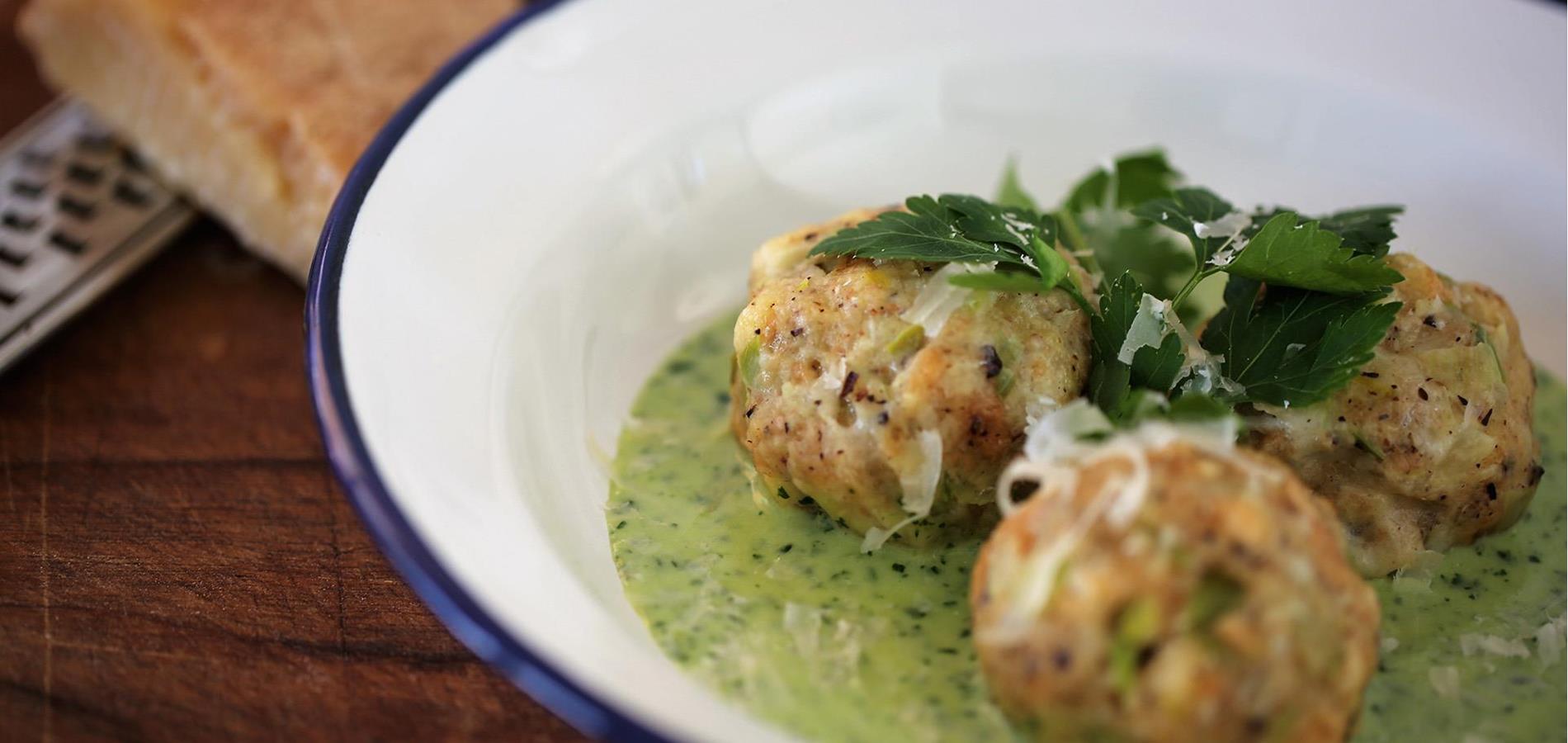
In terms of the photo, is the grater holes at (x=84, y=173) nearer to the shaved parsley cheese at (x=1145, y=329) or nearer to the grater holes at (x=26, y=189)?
the grater holes at (x=26, y=189)

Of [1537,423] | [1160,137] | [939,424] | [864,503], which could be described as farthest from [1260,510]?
[1160,137]

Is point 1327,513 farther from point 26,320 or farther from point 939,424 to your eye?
point 26,320

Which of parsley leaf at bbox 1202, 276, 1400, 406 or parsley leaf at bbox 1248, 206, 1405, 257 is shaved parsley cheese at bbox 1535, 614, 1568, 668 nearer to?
parsley leaf at bbox 1202, 276, 1400, 406

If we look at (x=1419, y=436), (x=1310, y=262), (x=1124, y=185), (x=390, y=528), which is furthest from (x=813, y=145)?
(x=390, y=528)

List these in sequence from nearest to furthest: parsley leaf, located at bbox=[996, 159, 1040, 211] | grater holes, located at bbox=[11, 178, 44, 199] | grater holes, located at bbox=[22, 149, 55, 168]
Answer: parsley leaf, located at bbox=[996, 159, 1040, 211]
grater holes, located at bbox=[11, 178, 44, 199]
grater holes, located at bbox=[22, 149, 55, 168]

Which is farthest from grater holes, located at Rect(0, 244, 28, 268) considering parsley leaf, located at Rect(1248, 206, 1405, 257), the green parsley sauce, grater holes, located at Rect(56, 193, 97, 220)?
parsley leaf, located at Rect(1248, 206, 1405, 257)

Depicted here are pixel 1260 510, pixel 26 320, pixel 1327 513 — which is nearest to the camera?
pixel 1260 510
